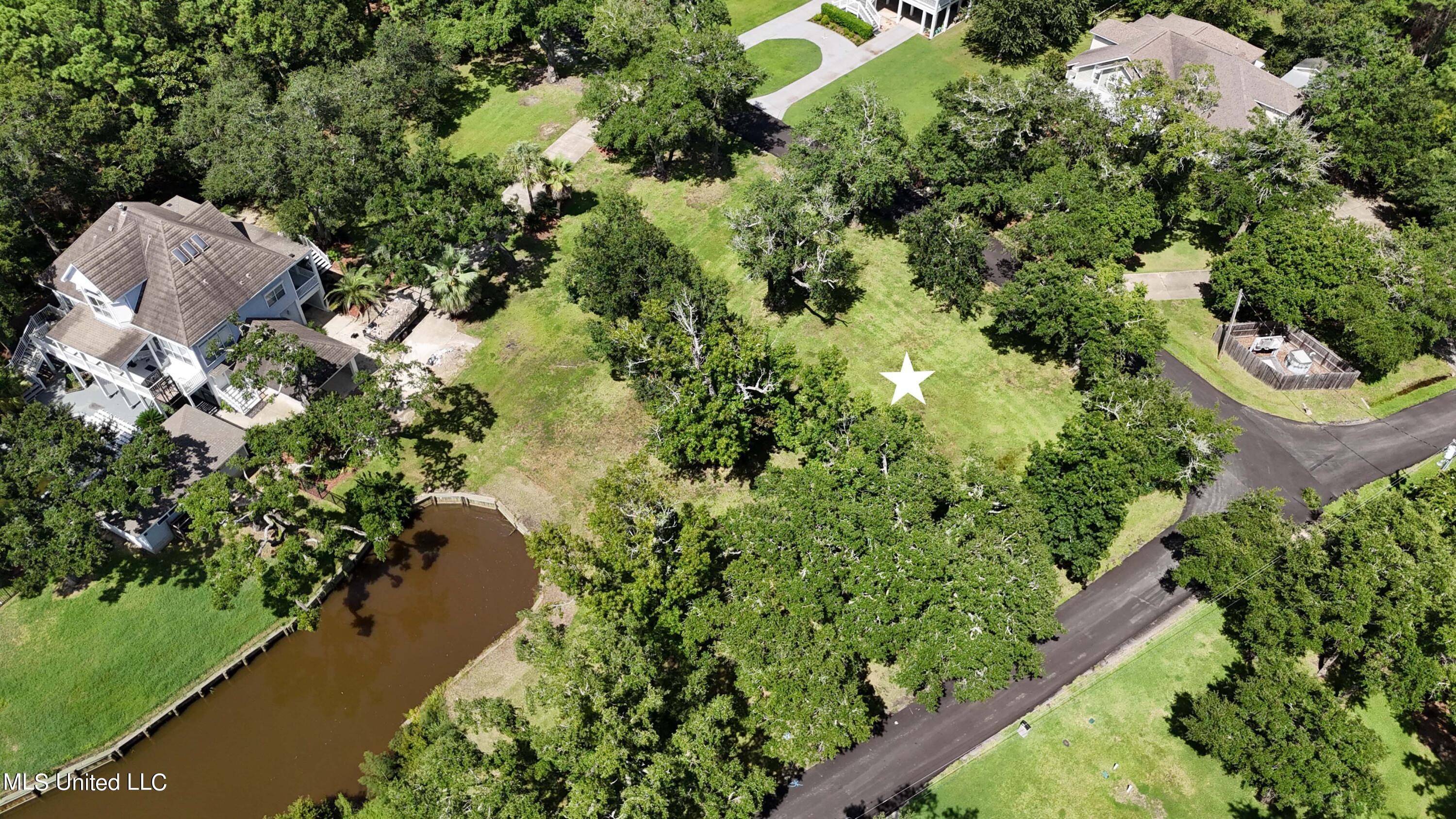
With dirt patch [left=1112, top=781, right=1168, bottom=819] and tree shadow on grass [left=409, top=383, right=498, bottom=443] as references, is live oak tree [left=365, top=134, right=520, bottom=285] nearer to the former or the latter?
tree shadow on grass [left=409, top=383, right=498, bottom=443]

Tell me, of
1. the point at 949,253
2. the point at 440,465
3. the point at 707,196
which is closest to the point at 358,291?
the point at 440,465

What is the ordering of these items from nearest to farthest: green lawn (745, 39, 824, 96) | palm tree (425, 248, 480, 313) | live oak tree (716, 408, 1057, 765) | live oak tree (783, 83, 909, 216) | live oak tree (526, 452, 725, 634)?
live oak tree (716, 408, 1057, 765) < live oak tree (526, 452, 725, 634) < palm tree (425, 248, 480, 313) < live oak tree (783, 83, 909, 216) < green lawn (745, 39, 824, 96)

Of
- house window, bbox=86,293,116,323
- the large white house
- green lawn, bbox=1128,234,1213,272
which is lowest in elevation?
green lawn, bbox=1128,234,1213,272

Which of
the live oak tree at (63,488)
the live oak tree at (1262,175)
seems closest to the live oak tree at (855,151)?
the live oak tree at (1262,175)

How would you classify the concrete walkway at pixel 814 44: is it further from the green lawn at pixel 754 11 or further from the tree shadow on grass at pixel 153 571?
the tree shadow on grass at pixel 153 571

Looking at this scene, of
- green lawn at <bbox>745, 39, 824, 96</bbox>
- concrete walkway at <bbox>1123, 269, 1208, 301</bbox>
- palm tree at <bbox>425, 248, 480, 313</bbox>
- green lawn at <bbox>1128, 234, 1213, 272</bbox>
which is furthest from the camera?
green lawn at <bbox>745, 39, 824, 96</bbox>

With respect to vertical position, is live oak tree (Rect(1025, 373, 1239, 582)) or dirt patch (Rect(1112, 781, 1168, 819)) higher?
live oak tree (Rect(1025, 373, 1239, 582))

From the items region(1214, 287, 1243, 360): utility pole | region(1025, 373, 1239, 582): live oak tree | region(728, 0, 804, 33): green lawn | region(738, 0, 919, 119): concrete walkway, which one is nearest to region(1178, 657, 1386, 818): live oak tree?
region(1025, 373, 1239, 582): live oak tree
